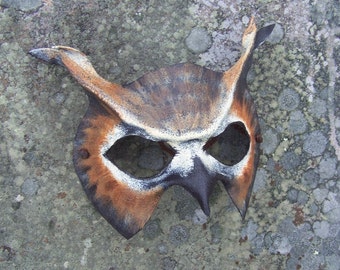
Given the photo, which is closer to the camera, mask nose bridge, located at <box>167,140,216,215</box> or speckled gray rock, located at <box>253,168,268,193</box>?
mask nose bridge, located at <box>167,140,216,215</box>

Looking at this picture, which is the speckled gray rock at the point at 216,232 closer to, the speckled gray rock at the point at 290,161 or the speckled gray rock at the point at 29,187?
the speckled gray rock at the point at 290,161

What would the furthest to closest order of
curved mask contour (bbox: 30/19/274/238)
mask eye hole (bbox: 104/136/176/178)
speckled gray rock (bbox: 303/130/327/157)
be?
speckled gray rock (bbox: 303/130/327/157) < mask eye hole (bbox: 104/136/176/178) < curved mask contour (bbox: 30/19/274/238)

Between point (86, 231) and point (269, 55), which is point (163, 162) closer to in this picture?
point (86, 231)

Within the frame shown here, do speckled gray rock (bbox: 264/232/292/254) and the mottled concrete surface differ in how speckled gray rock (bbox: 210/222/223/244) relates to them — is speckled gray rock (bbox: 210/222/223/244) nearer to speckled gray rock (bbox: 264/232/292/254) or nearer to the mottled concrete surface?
the mottled concrete surface

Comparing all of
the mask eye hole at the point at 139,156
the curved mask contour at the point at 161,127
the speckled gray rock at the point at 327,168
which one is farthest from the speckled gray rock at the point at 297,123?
the mask eye hole at the point at 139,156

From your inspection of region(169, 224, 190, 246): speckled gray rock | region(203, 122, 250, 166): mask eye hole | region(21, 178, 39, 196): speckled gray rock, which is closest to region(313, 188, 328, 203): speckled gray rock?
region(203, 122, 250, 166): mask eye hole

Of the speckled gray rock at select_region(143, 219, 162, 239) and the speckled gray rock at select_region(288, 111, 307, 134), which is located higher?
the speckled gray rock at select_region(288, 111, 307, 134)

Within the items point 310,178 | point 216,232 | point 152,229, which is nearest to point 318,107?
point 310,178
